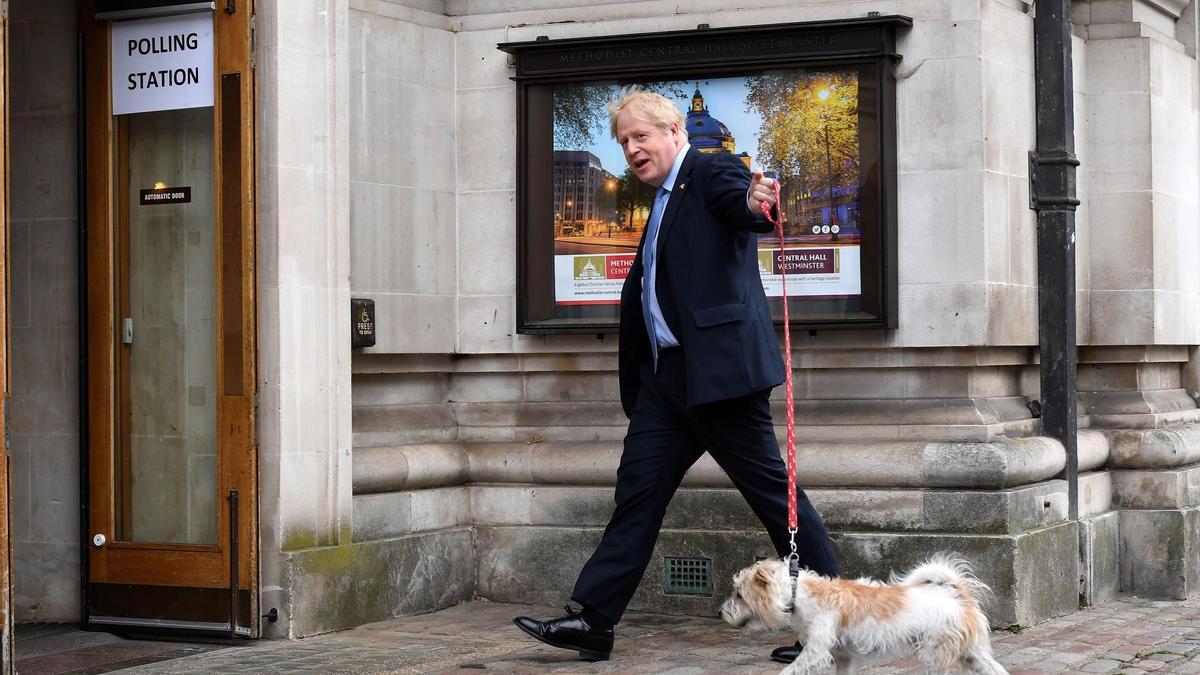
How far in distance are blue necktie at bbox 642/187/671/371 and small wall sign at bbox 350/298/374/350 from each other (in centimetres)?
163

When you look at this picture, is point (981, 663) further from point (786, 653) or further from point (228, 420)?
point (228, 420)

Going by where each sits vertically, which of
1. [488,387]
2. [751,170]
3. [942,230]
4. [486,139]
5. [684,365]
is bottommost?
[488,387]

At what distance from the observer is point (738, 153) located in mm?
8227

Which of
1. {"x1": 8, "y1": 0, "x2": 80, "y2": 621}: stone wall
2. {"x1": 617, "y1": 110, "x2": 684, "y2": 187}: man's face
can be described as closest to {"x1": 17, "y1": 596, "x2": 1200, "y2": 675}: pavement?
{"x1": 8, "y1": 0, "x2": 80, "y2": 621}: stone wall

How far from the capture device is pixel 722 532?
26.3 ft

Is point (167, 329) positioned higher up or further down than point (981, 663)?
higher up

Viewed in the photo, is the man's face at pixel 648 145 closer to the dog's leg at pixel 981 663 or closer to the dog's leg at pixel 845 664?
the dog's leg at pixel 845 664

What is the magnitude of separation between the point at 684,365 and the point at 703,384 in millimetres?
247

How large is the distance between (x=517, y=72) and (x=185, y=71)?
171cm

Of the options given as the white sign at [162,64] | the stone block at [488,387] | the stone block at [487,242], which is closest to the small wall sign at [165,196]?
the white sign at [162,64]

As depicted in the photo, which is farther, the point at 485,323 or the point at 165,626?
the point at 485,323

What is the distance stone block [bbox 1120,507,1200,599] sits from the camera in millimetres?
8773

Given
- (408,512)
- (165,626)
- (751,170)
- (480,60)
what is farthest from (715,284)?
(165,626)

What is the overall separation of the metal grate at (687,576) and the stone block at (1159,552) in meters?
2.29
